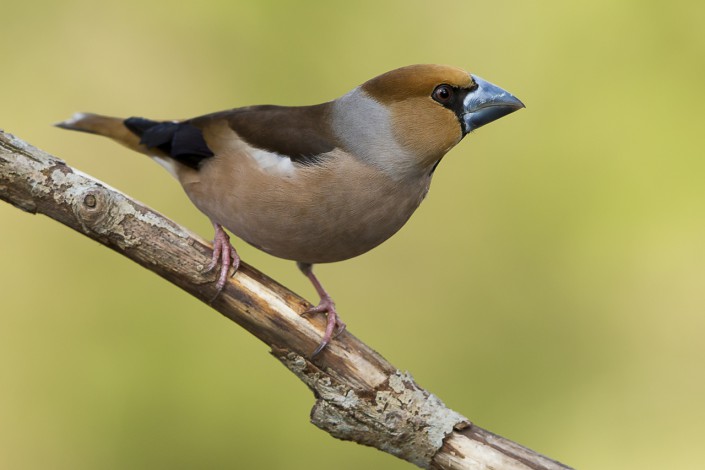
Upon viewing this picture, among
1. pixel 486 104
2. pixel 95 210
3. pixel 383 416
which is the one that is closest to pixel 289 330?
pixel 383 416

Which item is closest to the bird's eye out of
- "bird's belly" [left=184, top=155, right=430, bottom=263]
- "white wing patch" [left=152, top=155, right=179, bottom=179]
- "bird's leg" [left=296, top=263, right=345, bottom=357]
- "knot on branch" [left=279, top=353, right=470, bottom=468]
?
"bird's belly" [left=184, top=155, right=430, bottom=263]

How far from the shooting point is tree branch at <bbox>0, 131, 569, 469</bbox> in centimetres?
298

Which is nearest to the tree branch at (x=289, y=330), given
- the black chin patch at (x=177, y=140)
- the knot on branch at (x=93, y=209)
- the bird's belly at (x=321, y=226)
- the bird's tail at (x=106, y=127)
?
the knot on branch at (x=93, y=209)

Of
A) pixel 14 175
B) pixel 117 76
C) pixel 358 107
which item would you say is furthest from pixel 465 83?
pixel 117 76

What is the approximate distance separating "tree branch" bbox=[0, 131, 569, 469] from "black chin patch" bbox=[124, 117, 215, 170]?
0.50 metres

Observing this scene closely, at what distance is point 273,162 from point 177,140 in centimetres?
52

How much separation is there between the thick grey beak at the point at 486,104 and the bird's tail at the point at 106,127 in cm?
143

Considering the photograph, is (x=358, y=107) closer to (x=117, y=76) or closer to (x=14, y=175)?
(x=14, y=175)

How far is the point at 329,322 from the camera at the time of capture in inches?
126

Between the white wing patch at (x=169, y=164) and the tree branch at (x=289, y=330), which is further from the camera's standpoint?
the white wing patch at (x=169, y=164)

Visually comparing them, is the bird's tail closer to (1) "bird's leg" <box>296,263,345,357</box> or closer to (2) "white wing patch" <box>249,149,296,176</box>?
(2) "white wing patch" <box>249,149,296,176</box>

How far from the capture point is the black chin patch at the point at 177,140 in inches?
140

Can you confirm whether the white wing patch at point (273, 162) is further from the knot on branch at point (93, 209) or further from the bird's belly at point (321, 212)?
the knot on branch at point (93, 209)

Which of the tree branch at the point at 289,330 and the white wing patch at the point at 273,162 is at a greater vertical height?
the white wing patch at the point at 273,162
